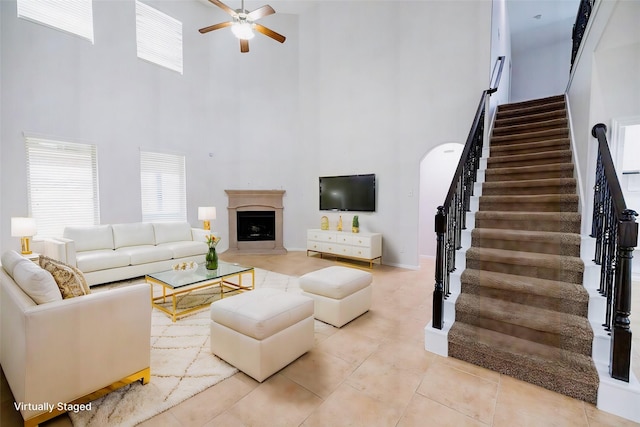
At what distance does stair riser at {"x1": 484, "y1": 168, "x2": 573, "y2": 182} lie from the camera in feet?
11.0

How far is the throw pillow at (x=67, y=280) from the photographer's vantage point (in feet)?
→ 5.63

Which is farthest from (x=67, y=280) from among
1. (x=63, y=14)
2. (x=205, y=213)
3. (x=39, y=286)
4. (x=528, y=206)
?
(x=63, y=14)

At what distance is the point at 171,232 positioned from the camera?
5039mm

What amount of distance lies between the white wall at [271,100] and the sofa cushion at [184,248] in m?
1.11

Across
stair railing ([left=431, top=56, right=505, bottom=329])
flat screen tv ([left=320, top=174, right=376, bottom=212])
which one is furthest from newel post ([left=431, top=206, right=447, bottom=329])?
flat screen tv ([left=320, top=174, right=376, bottom=212])

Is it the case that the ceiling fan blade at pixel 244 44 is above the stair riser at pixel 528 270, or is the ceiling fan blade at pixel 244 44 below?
above

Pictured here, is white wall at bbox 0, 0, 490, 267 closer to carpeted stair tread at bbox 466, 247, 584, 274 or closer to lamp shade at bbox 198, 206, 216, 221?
lamp shade at bbox 198, 206, 216, 221

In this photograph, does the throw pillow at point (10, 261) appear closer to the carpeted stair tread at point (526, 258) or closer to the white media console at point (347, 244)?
the carpeted stair tread at point (526, 258)

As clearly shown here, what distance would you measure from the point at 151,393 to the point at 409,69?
5.62 metres

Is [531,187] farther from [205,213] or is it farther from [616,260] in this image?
[205,213]

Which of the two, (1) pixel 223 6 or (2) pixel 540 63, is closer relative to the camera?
(1) pixel 223 6

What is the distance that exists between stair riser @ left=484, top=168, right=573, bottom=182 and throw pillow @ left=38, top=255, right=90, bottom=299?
13.9 feet

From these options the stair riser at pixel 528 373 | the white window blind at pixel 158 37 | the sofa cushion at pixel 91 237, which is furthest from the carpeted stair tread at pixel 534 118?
the sofa cushion at pixel 91 237

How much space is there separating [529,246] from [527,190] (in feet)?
3.12
